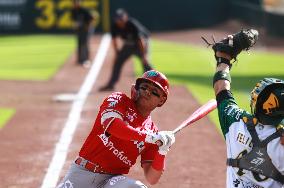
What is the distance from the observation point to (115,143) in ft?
19.6

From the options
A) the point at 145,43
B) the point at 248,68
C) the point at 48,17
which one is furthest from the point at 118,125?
the point at 48,17

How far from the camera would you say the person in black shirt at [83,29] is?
78.9ft

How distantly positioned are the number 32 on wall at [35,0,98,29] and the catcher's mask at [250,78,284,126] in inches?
1278

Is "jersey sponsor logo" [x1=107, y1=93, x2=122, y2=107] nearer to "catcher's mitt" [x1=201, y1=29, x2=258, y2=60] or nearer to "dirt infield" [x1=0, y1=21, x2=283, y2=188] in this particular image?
"catcher's mitt" [x1=201, y1=29, x2=258, y2=60]

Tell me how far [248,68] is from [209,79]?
11.6 ft

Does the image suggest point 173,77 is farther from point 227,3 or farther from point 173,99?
point 227,3

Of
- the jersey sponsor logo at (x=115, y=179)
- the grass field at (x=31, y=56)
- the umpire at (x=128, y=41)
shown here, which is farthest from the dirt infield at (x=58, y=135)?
the jersey sponsor logo at (x=115, y=179)

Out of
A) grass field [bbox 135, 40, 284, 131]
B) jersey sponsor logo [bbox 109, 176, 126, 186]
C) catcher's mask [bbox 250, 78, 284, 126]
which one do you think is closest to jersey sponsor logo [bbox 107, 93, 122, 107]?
jersey sponsor logo [bbox 109, 176, 126, 186]

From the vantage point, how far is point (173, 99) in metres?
16.5

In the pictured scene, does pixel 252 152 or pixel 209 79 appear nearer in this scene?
pixel 252 152

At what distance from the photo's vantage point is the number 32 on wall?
3666 cm

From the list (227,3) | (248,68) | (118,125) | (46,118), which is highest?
(118,125)

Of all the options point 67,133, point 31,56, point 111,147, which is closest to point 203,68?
point 31,56

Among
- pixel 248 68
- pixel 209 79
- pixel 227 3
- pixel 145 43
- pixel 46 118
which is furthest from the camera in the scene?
pixel 227 3
